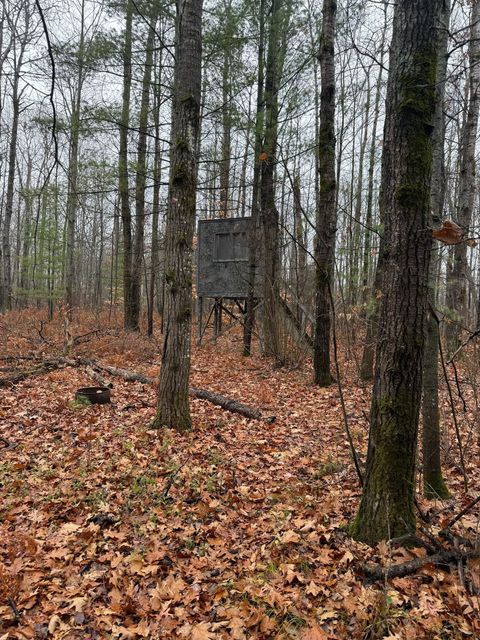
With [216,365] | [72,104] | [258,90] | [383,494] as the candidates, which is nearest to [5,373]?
[216,365]

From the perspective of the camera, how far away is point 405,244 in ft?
7.95

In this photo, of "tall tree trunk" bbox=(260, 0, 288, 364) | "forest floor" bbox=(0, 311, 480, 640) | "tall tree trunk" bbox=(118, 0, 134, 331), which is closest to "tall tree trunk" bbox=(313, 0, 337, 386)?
"tall tree trunk" bbox=(260, 0, 288, 364)

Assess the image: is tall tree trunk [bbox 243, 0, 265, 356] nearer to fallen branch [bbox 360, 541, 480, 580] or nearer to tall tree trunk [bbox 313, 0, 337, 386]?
tall tree trunk [bbox 313, 0, 337, 386]

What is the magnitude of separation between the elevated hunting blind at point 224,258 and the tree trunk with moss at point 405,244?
336 inches

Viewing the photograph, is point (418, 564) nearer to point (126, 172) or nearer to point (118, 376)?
point (118, 376)

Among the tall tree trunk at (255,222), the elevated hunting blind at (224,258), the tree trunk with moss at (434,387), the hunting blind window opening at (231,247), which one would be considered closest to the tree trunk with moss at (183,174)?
the tree trunk with moss at (434,387)

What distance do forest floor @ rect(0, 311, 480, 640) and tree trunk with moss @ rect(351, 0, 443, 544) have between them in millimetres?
513

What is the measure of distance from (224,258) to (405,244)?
9.55 m

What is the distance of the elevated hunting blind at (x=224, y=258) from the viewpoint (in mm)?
11414

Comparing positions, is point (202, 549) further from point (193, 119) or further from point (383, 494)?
point (193, 119)

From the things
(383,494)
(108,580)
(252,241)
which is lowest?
(108,580)

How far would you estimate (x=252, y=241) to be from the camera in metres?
10.6

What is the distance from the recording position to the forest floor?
7.69 feet

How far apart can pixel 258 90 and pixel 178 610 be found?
11199 mm
